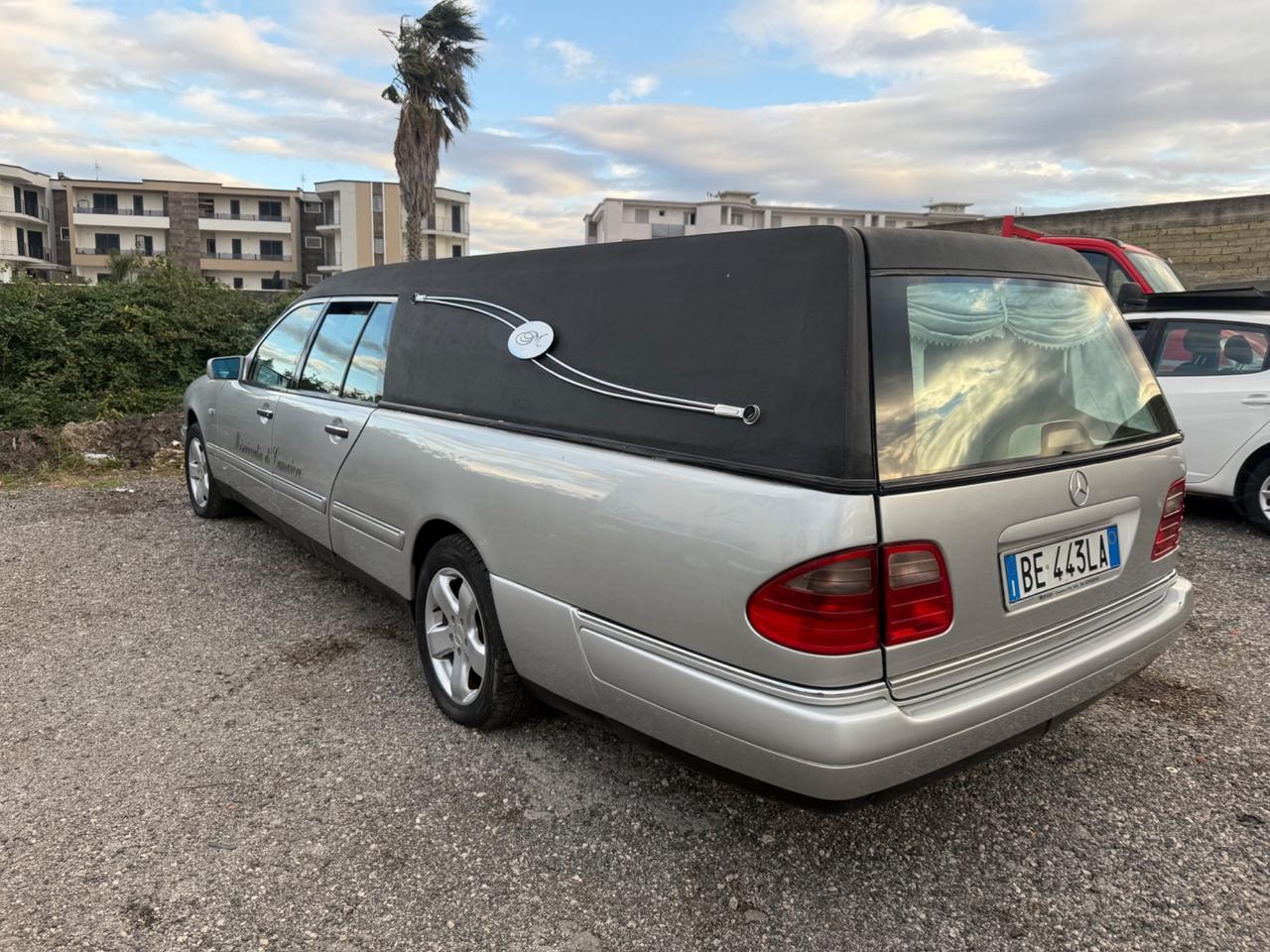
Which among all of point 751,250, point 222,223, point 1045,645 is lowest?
point 1045,645

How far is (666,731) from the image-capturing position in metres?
2.18

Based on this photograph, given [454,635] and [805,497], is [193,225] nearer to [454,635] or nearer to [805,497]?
[454,635]

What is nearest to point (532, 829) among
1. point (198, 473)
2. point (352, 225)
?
point (198, 473)

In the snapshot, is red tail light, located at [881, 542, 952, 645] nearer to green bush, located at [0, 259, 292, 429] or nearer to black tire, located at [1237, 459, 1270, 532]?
black tire, located at [1237, 459, 1270, 532]

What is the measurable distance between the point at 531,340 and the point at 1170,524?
7.23 ft

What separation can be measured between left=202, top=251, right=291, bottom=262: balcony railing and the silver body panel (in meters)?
67.3

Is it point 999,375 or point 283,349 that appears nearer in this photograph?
point 999,375

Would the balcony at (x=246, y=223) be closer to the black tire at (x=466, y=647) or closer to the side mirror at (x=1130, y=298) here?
the side mirror at (x=1130, y=298)

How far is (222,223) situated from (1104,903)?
70.4 m

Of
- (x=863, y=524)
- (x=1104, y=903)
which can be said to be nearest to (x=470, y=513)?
(x=863, y=524)

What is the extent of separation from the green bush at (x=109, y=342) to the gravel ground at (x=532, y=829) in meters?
6.61

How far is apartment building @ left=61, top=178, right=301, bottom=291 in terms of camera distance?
198 ft

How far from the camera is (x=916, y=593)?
1.93 meters

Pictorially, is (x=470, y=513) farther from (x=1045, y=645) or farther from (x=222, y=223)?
(x=222, y=223)
